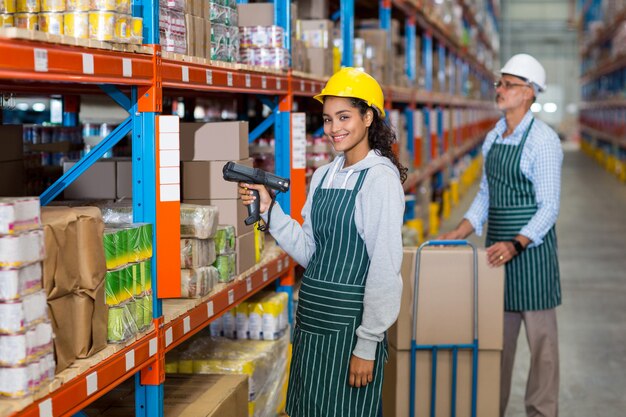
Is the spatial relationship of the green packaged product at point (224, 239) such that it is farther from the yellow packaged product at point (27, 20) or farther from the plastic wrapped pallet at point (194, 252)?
the yellow packaged product at point (27, 20)

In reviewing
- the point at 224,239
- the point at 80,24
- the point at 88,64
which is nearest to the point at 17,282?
the point at 88,64

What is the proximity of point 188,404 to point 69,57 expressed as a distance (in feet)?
5.89

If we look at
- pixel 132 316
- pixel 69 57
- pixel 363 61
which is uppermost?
pixel 363 61

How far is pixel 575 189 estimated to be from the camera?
19.2m

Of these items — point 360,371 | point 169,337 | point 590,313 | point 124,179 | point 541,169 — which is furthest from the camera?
point 590,313

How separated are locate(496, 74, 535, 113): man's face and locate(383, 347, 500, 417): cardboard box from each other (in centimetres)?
129

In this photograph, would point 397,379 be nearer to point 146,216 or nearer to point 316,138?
point 146,216

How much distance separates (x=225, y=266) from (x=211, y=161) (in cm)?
48

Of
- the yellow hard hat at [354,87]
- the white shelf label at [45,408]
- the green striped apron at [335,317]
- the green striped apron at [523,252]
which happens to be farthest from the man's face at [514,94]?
the white shelf label at [45,408]

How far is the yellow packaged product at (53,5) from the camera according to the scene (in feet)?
9.44

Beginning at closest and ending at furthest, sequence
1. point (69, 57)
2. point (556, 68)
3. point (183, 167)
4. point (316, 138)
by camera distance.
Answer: point (69, 57), point (183, 167), point (316, 138), point (556, 68)

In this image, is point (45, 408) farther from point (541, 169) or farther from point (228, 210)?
point (541, 169)

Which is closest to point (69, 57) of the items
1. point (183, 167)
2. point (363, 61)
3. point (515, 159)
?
point (183, 167)

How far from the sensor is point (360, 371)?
306 centimetres
